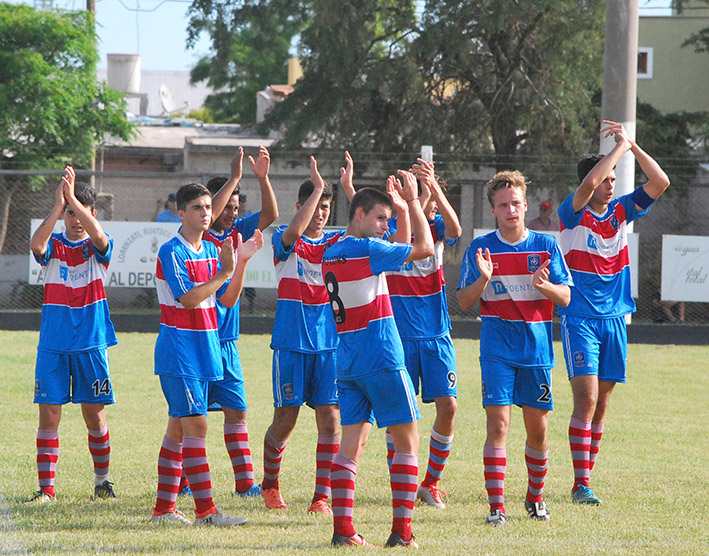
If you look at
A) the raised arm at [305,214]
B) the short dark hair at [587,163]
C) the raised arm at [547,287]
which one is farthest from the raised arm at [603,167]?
the raised arm at [305,214]

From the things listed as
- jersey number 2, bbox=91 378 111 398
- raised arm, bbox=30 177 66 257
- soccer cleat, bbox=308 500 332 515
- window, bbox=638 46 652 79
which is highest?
window, bbox=638 46 652 79

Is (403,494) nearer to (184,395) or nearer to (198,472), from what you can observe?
(198,472)

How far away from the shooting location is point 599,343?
6.46 metres

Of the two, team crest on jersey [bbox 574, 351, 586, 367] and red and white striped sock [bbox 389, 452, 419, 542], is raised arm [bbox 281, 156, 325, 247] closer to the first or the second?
red and white striped sock [bbox 389, 452, 419, 542]

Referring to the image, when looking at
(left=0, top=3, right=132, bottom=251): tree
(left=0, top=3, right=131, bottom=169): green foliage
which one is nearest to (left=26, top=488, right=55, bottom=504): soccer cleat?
(left=0, top=3, right=132, bottom=251): tree

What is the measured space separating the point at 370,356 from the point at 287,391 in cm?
128

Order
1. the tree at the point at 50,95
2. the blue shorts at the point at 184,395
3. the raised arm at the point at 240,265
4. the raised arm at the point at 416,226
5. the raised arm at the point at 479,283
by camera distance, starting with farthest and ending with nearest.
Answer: the tree at the point at 50,95 < the raised arm at the point at 479,283 < the blue shorts at the point at 184,395 < the raised arm at the point at 240,265 < the raised arm at the point at 416,226

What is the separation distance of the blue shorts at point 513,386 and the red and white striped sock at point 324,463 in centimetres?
105

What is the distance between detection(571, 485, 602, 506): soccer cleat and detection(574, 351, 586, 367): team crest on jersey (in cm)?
81

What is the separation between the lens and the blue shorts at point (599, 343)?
638 cm

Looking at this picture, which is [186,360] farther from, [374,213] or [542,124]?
[542,124]

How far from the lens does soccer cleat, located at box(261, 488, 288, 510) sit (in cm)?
593

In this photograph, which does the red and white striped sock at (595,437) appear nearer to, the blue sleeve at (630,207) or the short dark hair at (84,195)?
the blue sleeve at (630,207)

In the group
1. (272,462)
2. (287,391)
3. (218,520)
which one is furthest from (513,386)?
(218,520)
